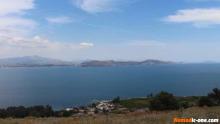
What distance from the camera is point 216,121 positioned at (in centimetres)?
905

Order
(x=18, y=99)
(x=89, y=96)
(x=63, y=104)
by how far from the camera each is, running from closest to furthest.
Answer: (x=63, y=104) < (x=18, y=99) < (x=89, y=96)

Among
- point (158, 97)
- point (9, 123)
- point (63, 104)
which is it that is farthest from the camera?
point (63, 104)

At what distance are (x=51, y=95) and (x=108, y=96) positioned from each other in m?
19.5

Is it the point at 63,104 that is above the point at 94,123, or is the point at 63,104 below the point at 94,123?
below

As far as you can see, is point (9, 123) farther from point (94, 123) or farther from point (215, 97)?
point (215, 97)

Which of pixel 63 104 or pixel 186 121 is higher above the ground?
pixel 186 121

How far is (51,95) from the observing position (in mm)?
115312

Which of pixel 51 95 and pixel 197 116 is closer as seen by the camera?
pixel 197 116

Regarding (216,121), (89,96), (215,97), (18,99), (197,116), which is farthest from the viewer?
(89,96)

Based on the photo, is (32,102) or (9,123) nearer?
(9,123)

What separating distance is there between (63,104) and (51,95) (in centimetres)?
2113

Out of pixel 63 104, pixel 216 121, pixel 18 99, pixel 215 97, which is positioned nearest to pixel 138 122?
pixel 216 121

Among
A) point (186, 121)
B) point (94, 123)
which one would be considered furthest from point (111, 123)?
point (186, 121)

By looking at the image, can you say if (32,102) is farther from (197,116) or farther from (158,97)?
(197,116)
